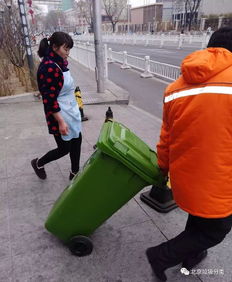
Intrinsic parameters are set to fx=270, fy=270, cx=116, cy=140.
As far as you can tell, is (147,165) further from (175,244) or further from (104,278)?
(104,278)

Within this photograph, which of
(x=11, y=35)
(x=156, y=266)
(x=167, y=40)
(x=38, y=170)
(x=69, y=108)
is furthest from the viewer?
(x=167, y=40)

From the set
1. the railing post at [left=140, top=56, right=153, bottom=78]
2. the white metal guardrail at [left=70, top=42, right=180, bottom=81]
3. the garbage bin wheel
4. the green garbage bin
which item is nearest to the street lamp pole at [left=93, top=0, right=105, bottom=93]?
the white metal guardrail at [left=70, top=42, right=180, bottom=81]

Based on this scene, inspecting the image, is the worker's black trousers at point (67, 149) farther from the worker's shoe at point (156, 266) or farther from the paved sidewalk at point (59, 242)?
the worker's shoe at point (156, 266)

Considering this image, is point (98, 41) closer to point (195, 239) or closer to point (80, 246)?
point (80, 246)

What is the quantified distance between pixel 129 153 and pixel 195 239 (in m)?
0.67

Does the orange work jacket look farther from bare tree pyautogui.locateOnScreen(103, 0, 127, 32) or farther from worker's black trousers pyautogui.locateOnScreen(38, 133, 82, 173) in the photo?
bare tree pyautogui.locateOnScreen(103, 0, 127, 32)

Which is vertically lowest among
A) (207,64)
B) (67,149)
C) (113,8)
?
(67,149)

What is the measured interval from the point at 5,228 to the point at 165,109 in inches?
74.5

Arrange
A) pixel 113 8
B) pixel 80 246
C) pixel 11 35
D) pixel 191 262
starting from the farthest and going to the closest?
pixel 113 8, pixel 11 35, pixel 80 246, pixel 191 262

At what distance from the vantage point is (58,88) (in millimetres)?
2475

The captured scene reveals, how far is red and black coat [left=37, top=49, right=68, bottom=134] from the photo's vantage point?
238 centimetres

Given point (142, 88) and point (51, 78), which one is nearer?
point (51, 78)

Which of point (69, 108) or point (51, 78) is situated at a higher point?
point (51, 78)

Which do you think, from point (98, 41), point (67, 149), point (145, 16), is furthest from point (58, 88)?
point (145, 16)
